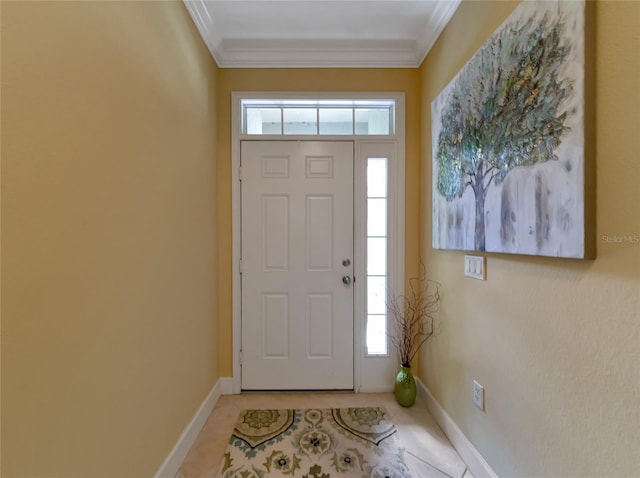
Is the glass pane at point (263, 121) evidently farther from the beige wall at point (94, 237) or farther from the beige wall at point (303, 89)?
the beige wall at point (94, 237)

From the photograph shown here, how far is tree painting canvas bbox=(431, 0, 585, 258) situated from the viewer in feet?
2.85

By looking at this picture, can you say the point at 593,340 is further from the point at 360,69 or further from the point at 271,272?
the point at 360,69

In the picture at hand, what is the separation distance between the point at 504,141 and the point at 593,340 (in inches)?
31.1

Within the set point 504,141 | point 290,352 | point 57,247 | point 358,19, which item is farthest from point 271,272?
point 358,19

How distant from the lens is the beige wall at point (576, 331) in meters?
0.75

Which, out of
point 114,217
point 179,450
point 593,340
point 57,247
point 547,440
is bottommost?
point 179,450

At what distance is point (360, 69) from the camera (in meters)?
2.21

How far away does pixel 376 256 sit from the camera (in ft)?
7.36

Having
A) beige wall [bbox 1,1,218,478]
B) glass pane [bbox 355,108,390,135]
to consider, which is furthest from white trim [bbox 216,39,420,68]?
beige wall [bbox 1,1,218,478]

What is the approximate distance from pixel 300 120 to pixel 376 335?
185cm

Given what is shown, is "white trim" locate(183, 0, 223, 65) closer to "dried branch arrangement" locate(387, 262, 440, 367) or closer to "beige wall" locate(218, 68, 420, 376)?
"beige wall" locate(218, 68, 420, 376)

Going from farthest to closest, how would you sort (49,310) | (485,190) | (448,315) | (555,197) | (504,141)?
(448,315)
(485,190)
(504,141)
(555,197)
(49,310)

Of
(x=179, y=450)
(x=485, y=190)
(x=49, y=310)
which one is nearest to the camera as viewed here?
(x=49, y=310)

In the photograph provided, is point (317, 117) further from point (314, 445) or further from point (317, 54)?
point (314, 445)
